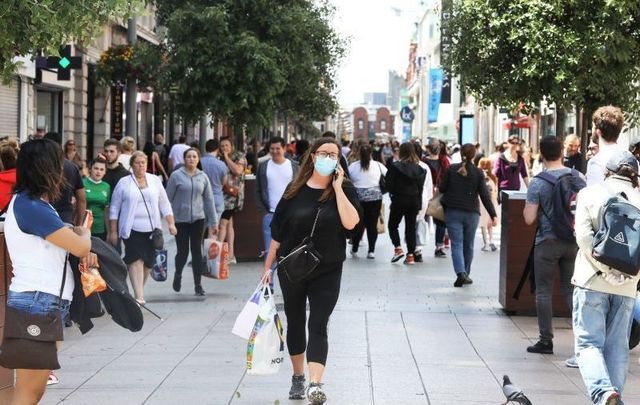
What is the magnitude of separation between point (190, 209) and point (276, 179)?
1112 mm

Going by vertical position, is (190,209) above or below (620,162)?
below

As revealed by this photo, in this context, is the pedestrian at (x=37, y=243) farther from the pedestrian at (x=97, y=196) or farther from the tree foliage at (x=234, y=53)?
the tree foliage at (x=234, y=53)

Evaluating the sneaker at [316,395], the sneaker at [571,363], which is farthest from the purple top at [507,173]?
the sneaker at [316,395]

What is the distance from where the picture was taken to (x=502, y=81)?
15.7 metres

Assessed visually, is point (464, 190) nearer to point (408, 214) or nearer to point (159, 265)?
point (408, 214)

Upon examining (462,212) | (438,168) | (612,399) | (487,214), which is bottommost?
(612,399)

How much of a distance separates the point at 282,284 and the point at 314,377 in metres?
0.67

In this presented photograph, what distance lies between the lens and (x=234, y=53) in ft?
84.2

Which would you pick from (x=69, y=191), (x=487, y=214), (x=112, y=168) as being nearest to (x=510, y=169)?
(x=487, y=214)

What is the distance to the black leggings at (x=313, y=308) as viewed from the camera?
7.59 metres

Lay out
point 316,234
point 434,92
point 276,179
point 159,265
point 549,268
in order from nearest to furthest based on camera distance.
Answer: point 316,234
point 549,268
point 159,265
point 276,179
point 434,92

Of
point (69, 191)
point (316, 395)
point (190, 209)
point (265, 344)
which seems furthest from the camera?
point (190, 209)

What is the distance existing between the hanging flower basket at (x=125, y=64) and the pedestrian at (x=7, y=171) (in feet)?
42.8

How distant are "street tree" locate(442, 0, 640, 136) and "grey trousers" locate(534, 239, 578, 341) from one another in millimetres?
5342
